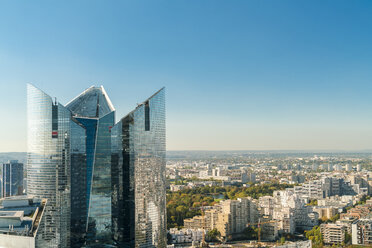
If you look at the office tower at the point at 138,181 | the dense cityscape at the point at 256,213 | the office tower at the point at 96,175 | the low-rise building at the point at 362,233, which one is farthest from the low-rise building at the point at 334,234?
the office tower at the point at 96,175

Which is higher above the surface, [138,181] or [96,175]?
[96,175]

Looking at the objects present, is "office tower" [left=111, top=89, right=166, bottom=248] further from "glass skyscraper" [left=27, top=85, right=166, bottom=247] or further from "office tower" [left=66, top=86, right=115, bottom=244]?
"office tower" [left=66, top=86, right=115, bottom=244]

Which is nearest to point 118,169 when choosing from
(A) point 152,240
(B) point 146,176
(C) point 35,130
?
(B) point 146,176

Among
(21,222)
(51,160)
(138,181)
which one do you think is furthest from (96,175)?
(21,222)

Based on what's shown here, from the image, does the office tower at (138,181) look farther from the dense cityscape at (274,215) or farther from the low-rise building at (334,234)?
the low-rise building at (334,234)

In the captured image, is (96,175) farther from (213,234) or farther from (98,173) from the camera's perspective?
(213,234)

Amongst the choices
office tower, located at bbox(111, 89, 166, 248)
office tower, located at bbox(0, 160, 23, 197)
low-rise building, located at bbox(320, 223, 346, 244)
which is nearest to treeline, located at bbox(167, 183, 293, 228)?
office tower, located at bbox(111, 89, 166, 248)
